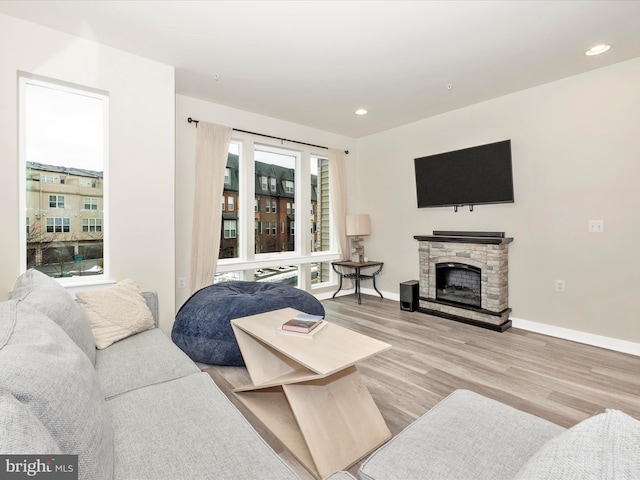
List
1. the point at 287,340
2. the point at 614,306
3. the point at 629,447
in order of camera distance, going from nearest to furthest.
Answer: the point at 629,447 < the point at 287,340 < the point at 614,306

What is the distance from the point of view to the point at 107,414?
3.57 ft

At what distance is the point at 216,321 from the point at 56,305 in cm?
119

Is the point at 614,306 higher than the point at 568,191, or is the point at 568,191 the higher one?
the point at 568,191

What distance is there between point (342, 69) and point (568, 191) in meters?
2.69

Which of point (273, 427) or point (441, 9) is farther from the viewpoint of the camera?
point (441, 9)

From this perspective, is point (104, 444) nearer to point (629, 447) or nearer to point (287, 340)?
point (287, 340)

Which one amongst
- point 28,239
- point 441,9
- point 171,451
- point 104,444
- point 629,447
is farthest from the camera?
point 28,239

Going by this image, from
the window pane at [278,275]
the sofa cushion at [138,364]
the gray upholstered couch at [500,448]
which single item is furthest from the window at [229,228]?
the gray upholstered couch at [500,448]

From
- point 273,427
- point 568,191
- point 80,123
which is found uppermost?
point 80,123

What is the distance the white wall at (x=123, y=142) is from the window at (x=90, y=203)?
0.22m

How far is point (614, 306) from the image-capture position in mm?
3109

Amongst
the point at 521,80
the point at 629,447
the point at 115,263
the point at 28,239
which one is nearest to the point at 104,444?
the point at 629,447

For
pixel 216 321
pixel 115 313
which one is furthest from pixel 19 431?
pixel 216 321

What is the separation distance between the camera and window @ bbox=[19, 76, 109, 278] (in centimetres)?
260
